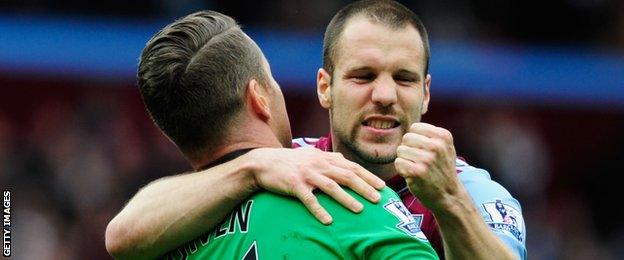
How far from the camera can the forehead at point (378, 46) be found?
16.1 feet

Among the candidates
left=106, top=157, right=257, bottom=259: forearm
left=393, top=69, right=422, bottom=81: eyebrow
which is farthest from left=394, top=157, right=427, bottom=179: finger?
left=393, top=69, right=422, bottom=81: eyebrow

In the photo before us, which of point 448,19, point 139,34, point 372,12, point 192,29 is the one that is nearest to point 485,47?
point 448,19

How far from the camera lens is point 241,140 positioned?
359 centimetres

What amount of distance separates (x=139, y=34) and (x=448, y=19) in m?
3.97

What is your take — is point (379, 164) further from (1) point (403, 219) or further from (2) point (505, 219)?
(1) point (403, 219)

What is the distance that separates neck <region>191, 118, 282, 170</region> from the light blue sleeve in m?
1.06

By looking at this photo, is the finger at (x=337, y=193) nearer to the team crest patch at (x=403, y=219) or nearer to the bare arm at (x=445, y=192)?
the team crest patch at (x=403, y=219)

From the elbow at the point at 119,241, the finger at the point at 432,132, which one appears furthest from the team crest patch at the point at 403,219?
the elbow at the point at 119,241

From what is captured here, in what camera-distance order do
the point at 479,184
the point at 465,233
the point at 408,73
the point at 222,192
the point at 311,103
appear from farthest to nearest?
the point at 311,103 < the point at 408,73 < the point at 479,184 < the point at 465,233 < the point at 222,192

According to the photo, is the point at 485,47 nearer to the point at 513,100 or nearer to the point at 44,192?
the point at 513,100

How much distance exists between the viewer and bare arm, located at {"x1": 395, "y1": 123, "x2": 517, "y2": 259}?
3719mm

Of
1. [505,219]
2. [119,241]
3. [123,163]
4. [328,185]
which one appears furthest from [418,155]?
[123,163]

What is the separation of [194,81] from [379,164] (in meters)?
1.47

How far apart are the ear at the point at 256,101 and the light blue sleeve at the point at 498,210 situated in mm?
1077
